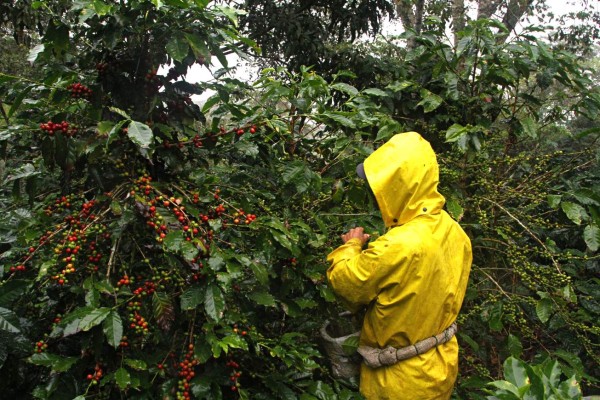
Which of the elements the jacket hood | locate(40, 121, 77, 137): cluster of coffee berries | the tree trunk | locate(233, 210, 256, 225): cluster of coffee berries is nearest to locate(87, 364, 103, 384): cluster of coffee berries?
locate(233, 210, 256, 225): cluster of coffee berries

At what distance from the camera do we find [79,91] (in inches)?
68.9

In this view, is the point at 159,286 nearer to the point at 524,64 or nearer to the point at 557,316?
the point at 557,316

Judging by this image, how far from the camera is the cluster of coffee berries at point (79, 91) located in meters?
1.75

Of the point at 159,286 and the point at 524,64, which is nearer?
the point at 159,286

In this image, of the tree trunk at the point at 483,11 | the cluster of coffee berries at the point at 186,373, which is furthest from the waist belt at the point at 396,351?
A: the tree trunk at the point at 483,11

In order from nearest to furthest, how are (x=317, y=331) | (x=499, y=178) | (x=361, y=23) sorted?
1. (x=317, y=331)
2. (x=499, y=178)
3. (x=361, y=23)

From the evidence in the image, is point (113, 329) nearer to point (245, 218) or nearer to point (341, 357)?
point (245, 218)

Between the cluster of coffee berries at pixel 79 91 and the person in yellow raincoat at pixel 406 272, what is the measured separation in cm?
111

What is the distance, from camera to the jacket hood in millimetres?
1900

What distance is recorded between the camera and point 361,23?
175 inches

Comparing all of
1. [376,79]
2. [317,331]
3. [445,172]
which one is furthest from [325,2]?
[317,331]

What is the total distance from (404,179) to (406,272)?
1.20 feet

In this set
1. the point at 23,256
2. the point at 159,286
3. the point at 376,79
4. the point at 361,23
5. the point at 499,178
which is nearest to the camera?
the point at 159,286

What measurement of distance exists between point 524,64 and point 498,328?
159 centimetres
